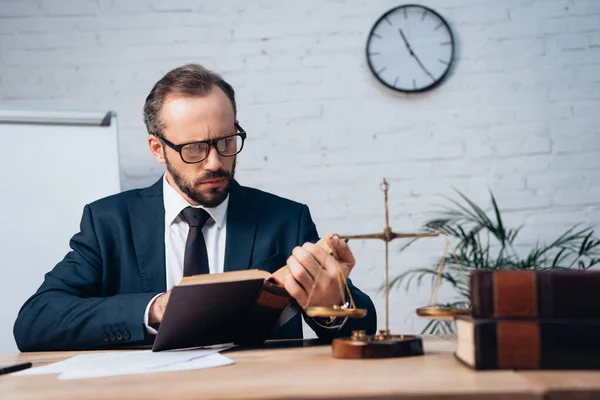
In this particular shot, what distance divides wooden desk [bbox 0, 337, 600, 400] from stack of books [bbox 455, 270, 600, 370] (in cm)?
3

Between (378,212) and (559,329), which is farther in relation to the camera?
(378,212)

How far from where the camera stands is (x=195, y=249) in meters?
1.94

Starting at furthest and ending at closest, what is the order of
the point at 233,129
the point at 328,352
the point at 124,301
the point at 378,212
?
the point at 378,212 → the point at 233,129 → the point at 124,301 → the point at 328,352

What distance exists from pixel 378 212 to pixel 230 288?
1.94m

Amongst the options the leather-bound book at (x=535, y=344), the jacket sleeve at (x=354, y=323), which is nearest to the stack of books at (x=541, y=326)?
the leather-bound book at (x=535, y=344)

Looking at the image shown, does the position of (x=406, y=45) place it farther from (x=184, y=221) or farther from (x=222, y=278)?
(x=222, y=278)

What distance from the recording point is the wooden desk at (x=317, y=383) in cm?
83

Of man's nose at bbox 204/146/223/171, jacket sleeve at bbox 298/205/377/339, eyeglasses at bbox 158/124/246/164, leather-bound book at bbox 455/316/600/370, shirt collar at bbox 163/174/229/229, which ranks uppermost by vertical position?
eyeglasses at bbox 158/124/246/164

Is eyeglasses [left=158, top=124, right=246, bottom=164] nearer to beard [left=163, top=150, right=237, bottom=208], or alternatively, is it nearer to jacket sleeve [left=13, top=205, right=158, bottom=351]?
beard [left=163, top=150, right=237, bottom=208]

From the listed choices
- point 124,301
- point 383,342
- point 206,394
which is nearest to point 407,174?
point 124,301

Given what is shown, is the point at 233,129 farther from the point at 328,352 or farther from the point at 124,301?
the point at 328,352

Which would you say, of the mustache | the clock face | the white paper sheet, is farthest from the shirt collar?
the clock face

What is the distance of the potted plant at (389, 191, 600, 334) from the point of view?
3.03m

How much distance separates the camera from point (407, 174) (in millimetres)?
3219
